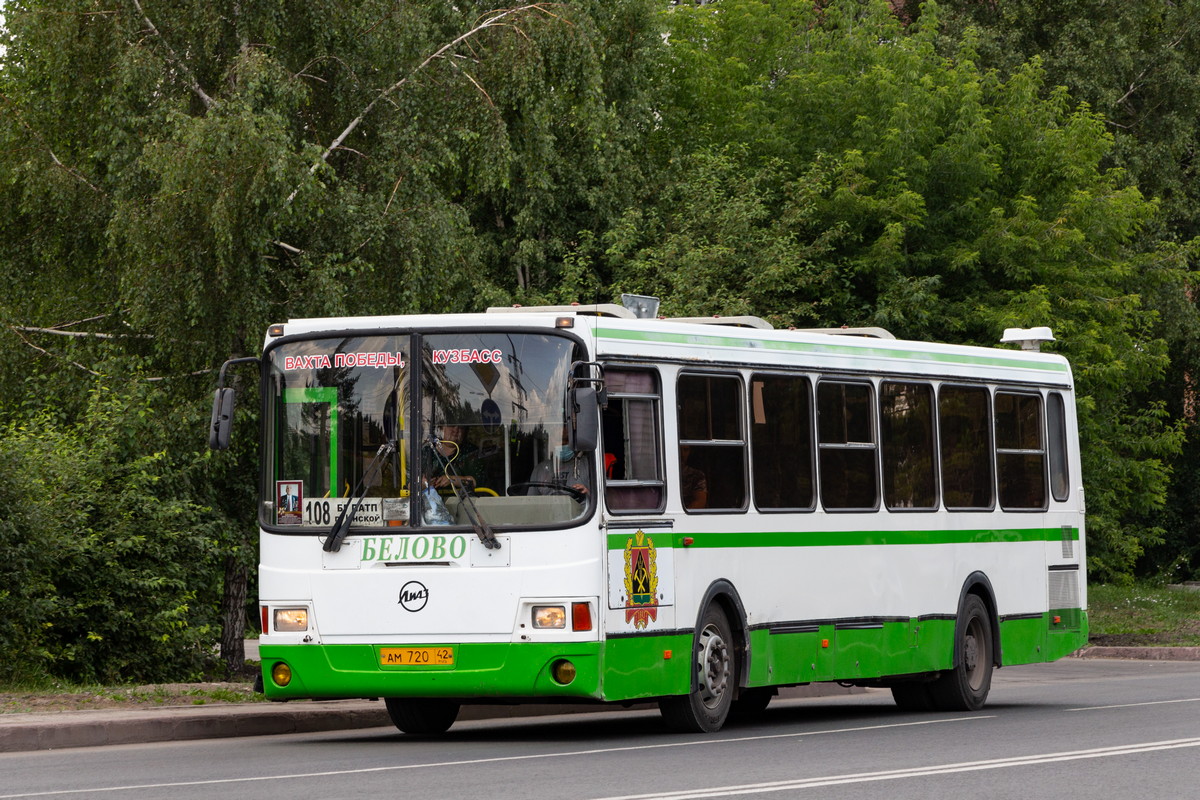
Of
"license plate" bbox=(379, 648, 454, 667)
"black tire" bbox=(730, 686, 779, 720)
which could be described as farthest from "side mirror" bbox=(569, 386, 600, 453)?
"black tire" bbox=(730, 686, 779, 720)

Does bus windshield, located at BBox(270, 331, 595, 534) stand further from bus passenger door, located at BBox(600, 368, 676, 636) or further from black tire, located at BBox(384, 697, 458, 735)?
black tire, located at BBox(384, 697, 458, 735)

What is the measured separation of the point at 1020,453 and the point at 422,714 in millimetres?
6774

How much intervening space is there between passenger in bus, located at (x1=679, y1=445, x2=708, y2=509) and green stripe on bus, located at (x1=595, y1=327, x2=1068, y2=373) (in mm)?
828

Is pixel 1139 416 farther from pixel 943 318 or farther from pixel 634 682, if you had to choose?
pixel 634 682

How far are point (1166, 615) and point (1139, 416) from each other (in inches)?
366

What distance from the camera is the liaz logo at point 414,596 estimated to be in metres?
13.2

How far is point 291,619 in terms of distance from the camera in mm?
13555

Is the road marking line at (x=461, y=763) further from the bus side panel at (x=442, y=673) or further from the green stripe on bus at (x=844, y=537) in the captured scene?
the green stripe on bus at (x=844, y=537)

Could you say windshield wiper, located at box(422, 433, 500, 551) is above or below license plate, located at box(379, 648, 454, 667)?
above

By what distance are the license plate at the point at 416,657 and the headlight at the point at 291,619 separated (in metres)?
0.64

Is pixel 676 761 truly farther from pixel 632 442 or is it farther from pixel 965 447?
pixel 965 447

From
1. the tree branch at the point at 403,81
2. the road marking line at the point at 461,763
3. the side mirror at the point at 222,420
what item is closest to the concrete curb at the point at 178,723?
the side mirror at the point at 222,420

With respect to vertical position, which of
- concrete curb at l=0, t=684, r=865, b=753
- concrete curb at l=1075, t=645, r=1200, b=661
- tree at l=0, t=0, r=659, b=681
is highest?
tree at l=0, t=0, r=659, b=681

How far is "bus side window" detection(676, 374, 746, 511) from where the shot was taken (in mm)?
14211
